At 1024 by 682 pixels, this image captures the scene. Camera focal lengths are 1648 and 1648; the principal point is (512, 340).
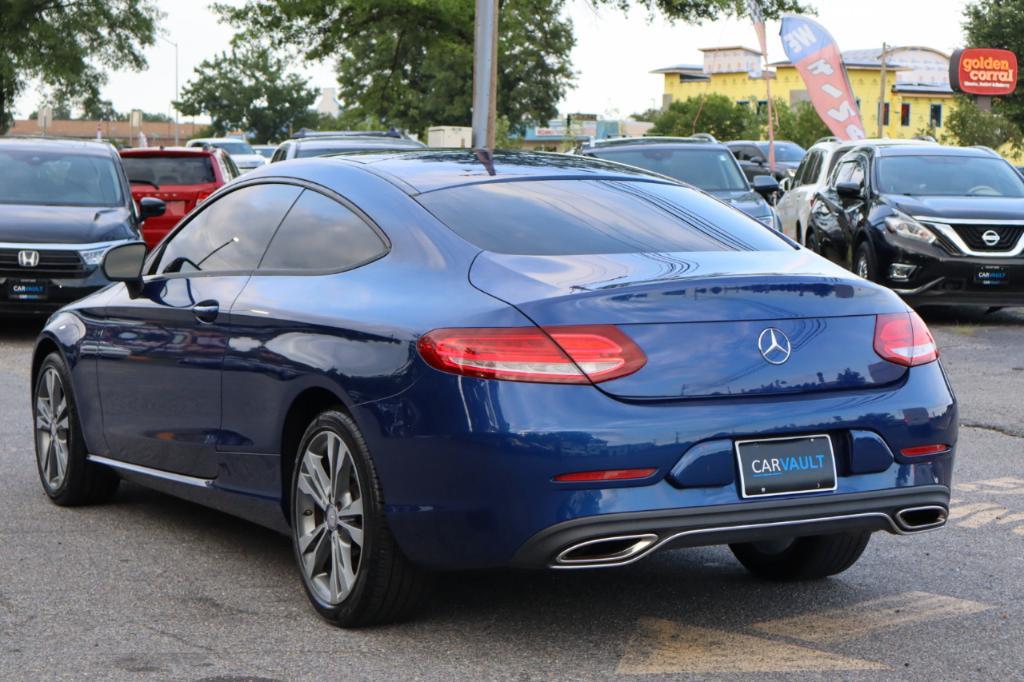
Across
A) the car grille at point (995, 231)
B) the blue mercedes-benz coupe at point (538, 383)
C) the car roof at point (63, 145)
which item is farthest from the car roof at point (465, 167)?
the car roof at point (63, 145)

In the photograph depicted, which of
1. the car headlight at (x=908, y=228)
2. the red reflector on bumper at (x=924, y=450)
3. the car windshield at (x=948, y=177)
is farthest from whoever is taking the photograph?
the car windshield at (x=948, y=177)

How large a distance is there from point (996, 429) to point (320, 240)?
5339 millimetres

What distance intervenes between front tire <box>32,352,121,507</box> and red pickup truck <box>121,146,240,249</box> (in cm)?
1241

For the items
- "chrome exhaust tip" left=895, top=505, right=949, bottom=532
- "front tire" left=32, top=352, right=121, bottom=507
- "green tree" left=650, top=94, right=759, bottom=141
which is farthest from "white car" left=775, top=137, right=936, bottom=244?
"green tree" left=650, top=94, right=759, bottom=141

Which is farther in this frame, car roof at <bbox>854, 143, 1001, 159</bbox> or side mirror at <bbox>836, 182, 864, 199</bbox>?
car roof at <bbox>854, 143, 1001, 159</bbox>

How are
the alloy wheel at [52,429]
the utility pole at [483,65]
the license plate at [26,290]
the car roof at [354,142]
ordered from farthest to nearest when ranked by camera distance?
the car roof at [354,142]
the utility pole at [483,65]
the license plate at [26,290]
the alloy wheel at [52,429]

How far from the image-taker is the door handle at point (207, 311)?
19.2 feet

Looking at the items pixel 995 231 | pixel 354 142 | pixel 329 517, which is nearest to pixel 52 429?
pixel 329 517

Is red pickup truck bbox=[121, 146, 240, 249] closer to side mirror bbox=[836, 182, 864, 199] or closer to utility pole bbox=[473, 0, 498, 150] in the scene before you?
utility pole bbox=[473, 0, 498, 150]

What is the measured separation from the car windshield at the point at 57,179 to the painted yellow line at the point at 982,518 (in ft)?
34.5

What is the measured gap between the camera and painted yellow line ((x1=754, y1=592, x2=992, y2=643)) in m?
5.04

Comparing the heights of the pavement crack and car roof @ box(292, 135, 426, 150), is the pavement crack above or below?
below

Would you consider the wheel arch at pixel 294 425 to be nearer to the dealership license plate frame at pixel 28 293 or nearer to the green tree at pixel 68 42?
the dealership license plate frame at pixel 28 293

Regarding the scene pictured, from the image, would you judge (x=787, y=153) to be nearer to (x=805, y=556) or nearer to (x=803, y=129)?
(x=805, y=556)
